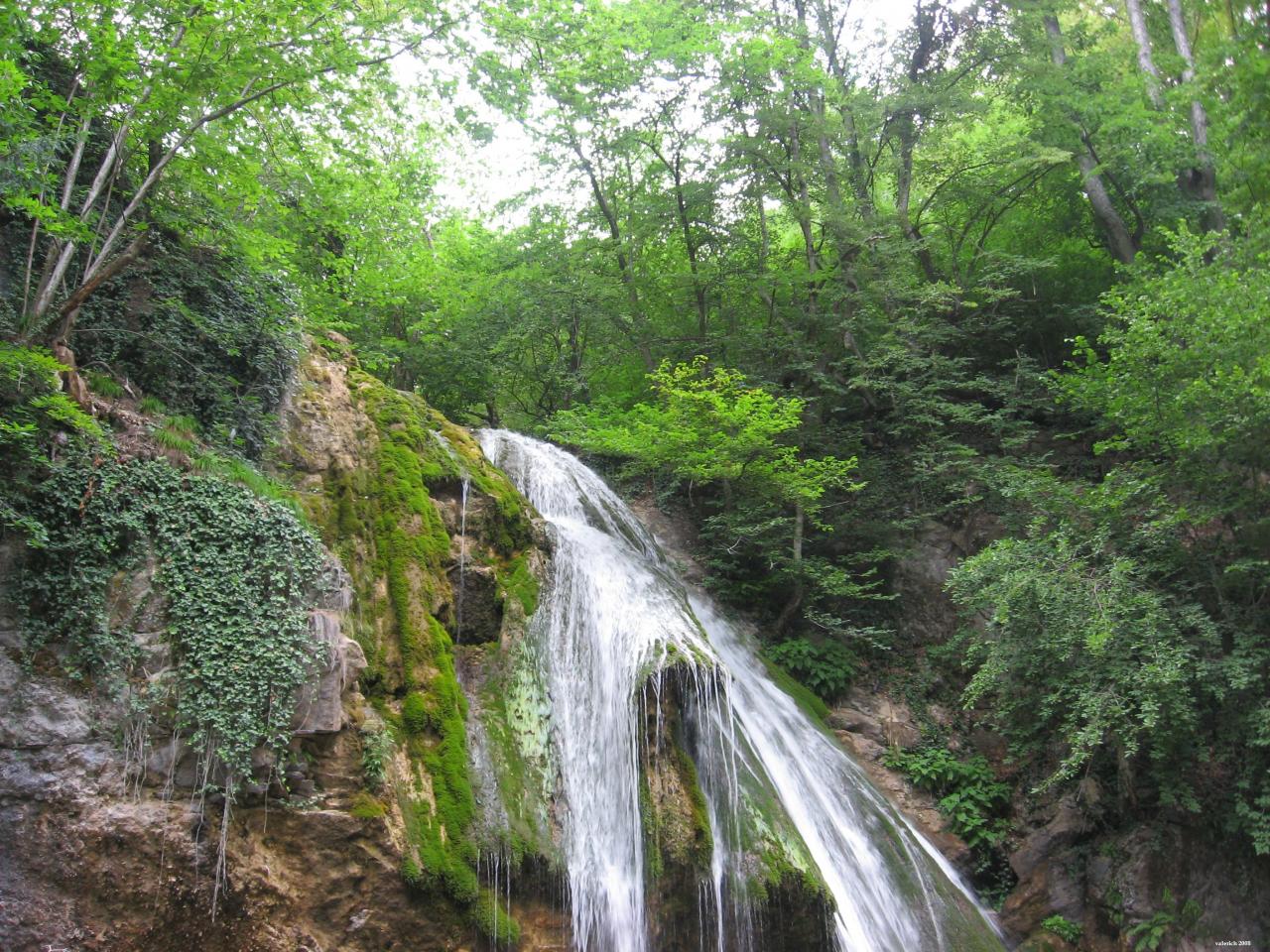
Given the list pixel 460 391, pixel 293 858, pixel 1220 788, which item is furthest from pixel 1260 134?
pixel 460 391

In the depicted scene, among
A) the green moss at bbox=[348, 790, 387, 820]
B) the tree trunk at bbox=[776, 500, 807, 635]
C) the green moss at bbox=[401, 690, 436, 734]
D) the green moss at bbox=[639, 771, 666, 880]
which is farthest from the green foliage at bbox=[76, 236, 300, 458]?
the tree trunk at bbox=[776, 500, 807, 635]

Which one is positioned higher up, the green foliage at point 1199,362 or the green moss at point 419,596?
the green foliage at point 1199,362

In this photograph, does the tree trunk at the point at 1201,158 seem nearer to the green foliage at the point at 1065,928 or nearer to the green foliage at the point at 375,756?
the green foliage at the point at 1065,928

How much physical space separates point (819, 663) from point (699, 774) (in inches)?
198

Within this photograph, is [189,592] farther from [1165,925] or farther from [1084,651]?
[1165,925]

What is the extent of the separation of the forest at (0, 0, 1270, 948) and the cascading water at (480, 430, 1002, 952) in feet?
6.58

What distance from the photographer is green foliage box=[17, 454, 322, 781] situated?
4703mm

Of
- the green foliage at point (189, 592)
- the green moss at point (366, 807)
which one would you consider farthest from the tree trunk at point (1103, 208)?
the green moss at point (366, 807)

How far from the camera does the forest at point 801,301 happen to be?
6.01 meters

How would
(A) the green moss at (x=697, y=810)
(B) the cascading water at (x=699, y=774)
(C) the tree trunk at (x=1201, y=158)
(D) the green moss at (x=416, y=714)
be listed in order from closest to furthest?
(D) the green moss at (x=416, y=714) → (B) the cascading water at (x=699, y=774) → (A) the green moss at (x=697, y=810) → (C) the tree trunk at (x=1201, y=158)

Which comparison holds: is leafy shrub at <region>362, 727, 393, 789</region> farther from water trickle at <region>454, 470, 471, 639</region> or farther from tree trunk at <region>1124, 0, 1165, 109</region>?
tree trunk at <region>1124, 0, 1165, 109</region>

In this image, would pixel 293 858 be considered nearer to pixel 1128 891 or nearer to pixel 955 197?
pixel 1128 891

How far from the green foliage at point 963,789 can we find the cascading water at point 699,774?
91 centimetres

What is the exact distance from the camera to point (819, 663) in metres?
11.7
